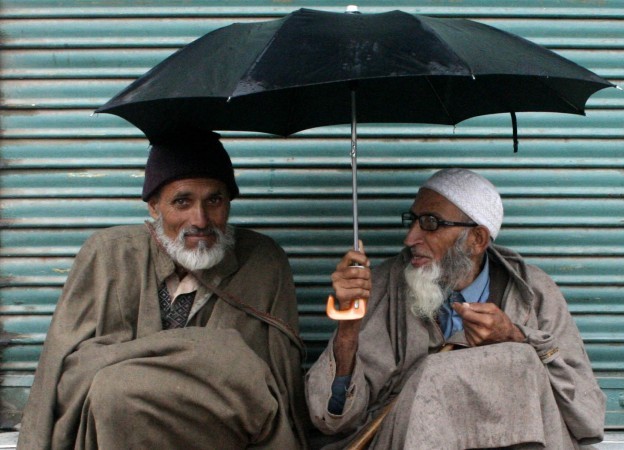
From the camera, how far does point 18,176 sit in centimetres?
431

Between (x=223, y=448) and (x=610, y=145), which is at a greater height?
(x=610, y=145)

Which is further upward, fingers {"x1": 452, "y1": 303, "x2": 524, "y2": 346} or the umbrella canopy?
the umbrella canopy

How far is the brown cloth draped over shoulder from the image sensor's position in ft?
10.0

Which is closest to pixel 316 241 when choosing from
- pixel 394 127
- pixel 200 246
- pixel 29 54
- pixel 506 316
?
pixel 394 127

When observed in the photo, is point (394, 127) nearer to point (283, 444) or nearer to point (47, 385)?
point (283, 444)

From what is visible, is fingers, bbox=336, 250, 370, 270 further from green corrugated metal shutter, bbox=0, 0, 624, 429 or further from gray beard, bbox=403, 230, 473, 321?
green corrugated metal shutter, bbox=0, 0, 624, 429

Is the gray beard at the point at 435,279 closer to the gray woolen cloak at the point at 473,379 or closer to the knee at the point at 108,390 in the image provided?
the gray woolen cloak at the point at 473,379

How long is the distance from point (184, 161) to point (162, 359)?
2.71 ft

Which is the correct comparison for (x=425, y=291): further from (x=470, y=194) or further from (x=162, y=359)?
(x=162, y=359)

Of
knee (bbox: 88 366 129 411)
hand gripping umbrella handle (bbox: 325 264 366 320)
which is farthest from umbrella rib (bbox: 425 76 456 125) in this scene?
knee (bbox: 88 366 129 411)

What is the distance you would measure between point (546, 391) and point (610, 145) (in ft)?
5.58

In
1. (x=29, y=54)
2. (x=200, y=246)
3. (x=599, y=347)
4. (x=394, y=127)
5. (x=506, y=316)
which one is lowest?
(x=599, y=347)

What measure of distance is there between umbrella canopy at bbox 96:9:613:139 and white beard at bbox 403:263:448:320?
71 centimetres

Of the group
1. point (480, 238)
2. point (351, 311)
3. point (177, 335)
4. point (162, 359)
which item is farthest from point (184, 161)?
point (480, 238)
